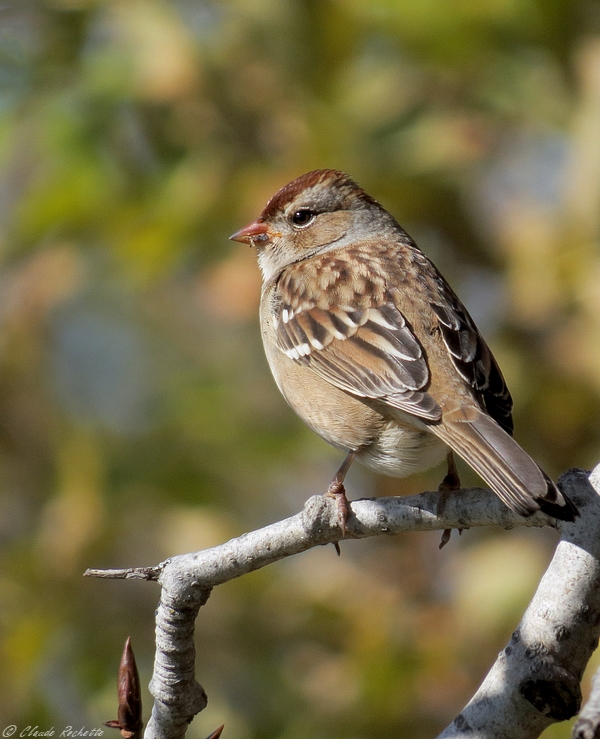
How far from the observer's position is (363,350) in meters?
2.82

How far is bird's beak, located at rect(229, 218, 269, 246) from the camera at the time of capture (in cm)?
347

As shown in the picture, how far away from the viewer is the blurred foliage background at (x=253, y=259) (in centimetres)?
315

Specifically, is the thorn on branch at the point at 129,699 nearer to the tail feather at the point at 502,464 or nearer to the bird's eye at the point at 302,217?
the tail feather at the point at 502,464

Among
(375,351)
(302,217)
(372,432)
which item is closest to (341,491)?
(372,432)

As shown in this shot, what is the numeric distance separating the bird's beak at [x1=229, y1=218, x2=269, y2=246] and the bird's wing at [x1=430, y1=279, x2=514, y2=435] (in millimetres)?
813

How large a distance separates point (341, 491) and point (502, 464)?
1.57ft

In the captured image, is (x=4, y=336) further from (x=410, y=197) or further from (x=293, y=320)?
(x=410, y=197)

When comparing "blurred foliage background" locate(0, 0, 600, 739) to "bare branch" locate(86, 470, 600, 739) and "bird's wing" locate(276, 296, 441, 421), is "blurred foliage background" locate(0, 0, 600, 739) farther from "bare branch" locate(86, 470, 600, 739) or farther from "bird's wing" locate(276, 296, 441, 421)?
"bare branch" locate(86, 470, 600, 739)

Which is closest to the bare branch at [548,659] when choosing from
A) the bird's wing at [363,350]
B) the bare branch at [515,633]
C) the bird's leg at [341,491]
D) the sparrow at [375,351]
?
the bare branch at [515,633]

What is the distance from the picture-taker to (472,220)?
11.3 ft

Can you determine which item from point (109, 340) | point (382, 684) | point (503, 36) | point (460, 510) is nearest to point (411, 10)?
point (503, 36)

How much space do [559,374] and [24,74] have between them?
6.96ft

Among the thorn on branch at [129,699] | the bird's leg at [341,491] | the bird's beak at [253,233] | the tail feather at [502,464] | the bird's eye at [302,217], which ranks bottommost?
the thorn on branch at [129,699]

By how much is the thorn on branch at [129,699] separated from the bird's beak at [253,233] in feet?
6.36
